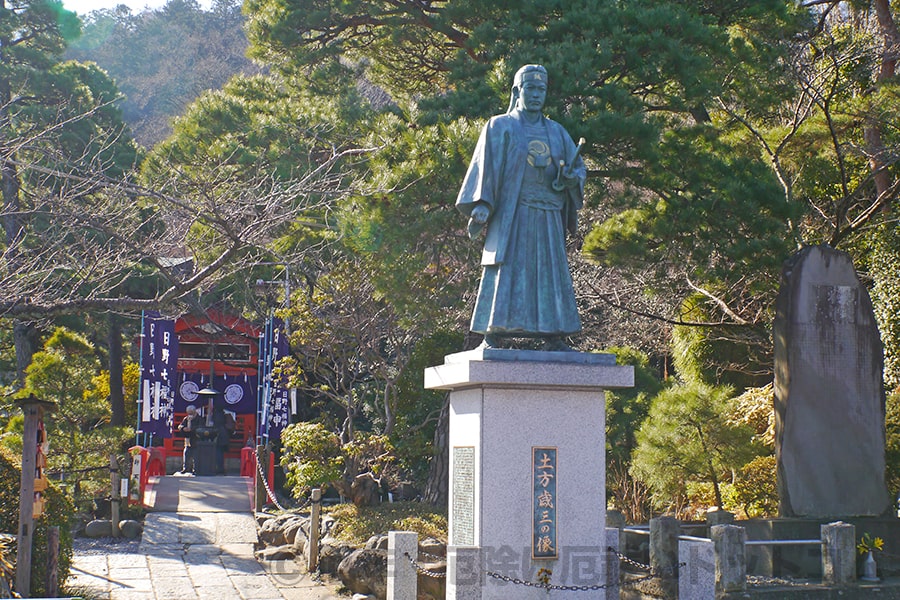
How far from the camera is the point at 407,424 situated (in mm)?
15273

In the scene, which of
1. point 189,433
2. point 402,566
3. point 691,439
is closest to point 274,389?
point 189,433

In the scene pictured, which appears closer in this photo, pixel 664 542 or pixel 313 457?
pixel 664 542

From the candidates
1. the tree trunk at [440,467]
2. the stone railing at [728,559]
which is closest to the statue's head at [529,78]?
the stone railing at [728,559]

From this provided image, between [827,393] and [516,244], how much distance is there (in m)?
5.35

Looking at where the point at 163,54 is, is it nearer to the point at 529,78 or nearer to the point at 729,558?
the point at 529,78

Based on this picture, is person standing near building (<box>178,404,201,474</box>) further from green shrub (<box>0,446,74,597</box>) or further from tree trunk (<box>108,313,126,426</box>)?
green shrub (<box>0,446,74,597</box>)

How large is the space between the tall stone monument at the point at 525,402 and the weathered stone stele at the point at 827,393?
166 inches

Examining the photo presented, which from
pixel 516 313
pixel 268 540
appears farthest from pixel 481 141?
pixel 268 540

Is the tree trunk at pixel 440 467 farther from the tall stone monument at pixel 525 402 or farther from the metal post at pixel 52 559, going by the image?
the tall stone monument at pixel 525 402

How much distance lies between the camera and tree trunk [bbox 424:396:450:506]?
1402cm

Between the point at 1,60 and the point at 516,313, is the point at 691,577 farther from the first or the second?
the point at 1,60

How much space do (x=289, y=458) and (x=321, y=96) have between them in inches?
214

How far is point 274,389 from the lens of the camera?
54.2 feet

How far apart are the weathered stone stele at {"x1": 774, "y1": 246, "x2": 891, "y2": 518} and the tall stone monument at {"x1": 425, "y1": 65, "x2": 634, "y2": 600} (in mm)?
4224
